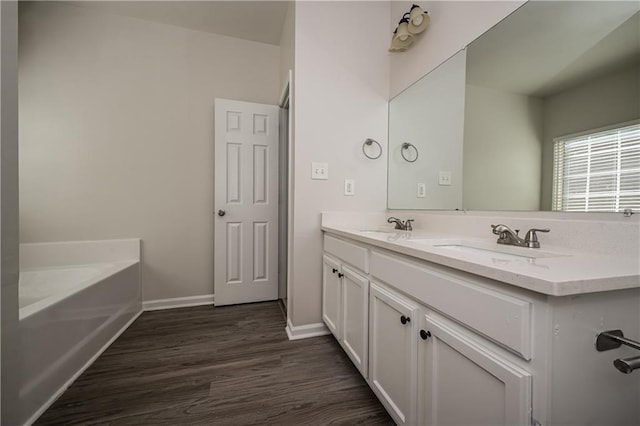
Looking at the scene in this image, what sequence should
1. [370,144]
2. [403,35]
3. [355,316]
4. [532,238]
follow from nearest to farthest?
[532,238], [355,316], [403,35], [370,144]

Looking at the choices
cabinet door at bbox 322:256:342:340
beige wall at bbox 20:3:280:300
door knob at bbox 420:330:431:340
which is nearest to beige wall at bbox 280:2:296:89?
→ beige wall at bbox 20:3:280:300

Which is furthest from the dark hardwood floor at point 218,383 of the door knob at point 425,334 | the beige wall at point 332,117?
the door knob at point 425,334

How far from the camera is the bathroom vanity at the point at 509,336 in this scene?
506 millimetres

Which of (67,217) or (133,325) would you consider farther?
(67,217)

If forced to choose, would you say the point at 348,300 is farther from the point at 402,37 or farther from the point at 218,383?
the point at 402,37

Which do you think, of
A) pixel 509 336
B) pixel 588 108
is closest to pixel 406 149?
pixel 588 108

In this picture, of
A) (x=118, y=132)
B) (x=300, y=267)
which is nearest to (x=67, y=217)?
(x=118, y=132)

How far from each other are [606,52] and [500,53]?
0.43 m

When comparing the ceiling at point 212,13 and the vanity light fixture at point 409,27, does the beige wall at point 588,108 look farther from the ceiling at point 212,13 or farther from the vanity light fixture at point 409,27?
the ceiling at point 212,13

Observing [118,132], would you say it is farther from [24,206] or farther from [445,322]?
[445,322]

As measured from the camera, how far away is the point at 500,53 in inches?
46.3

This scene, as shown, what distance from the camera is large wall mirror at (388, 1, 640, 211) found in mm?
789

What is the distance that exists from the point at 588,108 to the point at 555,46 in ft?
0.95

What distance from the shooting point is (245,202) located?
7.88 feet
